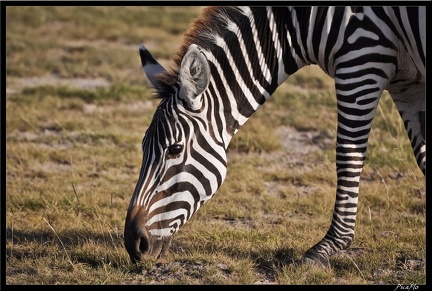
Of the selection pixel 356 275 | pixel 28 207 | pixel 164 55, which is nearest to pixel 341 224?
pixel 356 275

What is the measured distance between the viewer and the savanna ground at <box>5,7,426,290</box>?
6258mm

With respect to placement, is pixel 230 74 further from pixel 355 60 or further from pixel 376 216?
pixel 376 216

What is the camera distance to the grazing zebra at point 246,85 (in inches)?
227

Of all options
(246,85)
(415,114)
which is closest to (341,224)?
(415,114)

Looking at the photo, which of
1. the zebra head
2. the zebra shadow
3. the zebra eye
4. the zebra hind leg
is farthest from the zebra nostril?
the zebra hind leg

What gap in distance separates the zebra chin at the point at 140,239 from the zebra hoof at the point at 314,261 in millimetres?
1156

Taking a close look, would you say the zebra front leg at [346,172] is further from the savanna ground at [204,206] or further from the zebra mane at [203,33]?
the zebra mane at [203,33]

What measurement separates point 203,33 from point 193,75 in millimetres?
501

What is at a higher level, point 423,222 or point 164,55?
point 164,55

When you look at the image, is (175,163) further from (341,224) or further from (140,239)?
(341,224)

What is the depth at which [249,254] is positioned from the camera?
6527 millimetres

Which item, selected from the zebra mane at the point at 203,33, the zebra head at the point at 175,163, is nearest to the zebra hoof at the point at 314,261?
the zebra head at the point at 175,163

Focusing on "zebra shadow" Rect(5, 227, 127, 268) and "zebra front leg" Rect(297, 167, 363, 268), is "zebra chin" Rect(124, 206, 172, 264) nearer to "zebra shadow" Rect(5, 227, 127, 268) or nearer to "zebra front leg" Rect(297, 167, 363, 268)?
"zebra shadow" Rect(5, 227, 127, 268)

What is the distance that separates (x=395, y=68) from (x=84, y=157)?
16.2 feet
